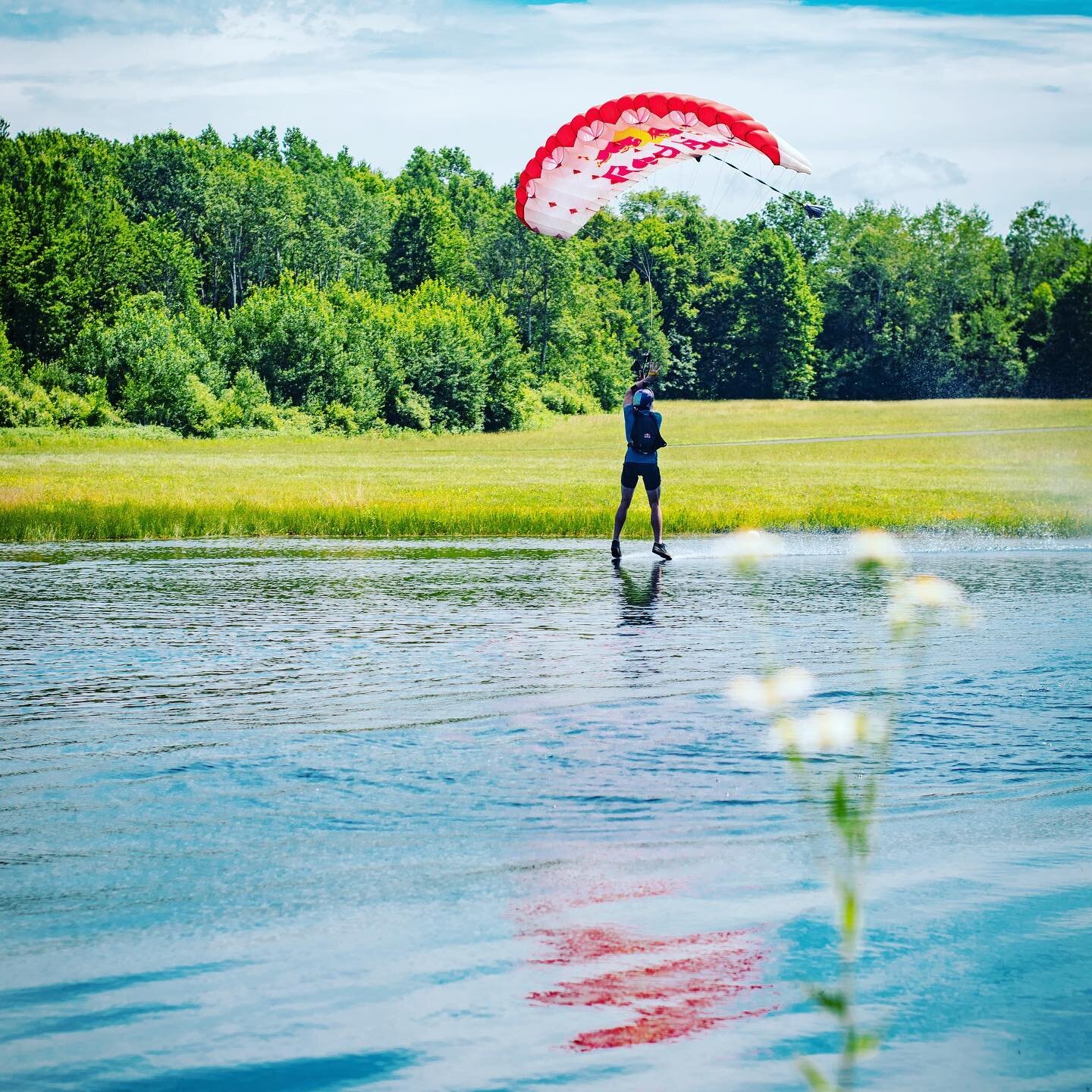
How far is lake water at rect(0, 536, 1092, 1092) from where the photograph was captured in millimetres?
4633

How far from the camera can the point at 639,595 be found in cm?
1599

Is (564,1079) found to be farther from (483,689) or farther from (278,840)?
(483,689)

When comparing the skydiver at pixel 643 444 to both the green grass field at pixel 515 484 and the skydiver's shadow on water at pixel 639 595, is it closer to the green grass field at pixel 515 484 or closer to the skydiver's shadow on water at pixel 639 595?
the skydiver's shadow on water at pixel 639 595

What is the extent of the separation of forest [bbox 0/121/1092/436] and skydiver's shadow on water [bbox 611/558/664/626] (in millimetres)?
33270

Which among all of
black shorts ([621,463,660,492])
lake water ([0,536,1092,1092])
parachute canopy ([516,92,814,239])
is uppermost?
parachute canopy ([516,92,814,239])

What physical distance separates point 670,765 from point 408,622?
19.9 ft

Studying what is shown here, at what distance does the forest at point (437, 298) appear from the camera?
70.8m

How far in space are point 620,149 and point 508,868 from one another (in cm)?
1550

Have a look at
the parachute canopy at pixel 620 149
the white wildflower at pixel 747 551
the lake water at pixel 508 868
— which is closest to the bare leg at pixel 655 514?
the parachute canopy at pixel 620 149

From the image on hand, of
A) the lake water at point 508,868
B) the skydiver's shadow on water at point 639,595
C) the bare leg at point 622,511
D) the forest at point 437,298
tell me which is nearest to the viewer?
the lake water at point 508,868

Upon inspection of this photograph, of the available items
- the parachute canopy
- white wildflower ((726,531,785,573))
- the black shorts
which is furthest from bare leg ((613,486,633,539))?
white wildflower ((726,531,785,573))

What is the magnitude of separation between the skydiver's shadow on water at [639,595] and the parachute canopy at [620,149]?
474 centimetres

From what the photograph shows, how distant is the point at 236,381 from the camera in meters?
68.8

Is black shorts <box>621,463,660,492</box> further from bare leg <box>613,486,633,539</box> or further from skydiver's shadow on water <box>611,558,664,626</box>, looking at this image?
skydiver's shadow on water <box>611,558,664,626</box>
